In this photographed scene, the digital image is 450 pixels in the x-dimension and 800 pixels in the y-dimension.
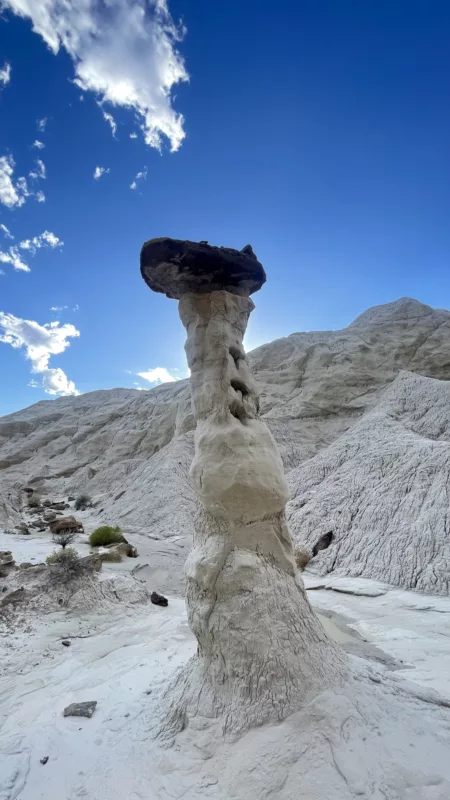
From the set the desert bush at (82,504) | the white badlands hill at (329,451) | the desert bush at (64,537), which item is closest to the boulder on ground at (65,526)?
the desert bush at (64,537)

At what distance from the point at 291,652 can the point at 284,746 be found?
0.71 metres

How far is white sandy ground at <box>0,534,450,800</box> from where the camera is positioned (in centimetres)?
276

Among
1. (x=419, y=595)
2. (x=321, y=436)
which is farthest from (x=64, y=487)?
(x=419, y=595)

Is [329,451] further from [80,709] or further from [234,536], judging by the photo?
[80,709]

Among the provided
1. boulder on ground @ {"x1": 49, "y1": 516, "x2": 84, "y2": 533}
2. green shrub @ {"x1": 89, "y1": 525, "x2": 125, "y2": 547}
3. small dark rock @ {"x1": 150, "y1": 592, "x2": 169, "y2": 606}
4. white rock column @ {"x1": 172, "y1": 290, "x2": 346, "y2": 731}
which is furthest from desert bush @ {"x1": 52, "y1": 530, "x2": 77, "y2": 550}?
white rock column @ {"x1": 172, "y1": 290, "x2": 346, "y2": 731}

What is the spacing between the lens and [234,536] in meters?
4.11

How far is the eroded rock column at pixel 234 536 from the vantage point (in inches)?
140

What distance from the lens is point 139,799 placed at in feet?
9.62

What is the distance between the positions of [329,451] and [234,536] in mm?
14883

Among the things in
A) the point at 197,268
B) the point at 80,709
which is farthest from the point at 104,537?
the point at 197,268

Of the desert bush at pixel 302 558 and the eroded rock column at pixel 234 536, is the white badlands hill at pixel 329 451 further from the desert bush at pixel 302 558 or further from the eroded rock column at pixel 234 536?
the eroded rock column at pixel 234 536

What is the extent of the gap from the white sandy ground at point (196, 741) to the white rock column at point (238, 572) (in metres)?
0.27

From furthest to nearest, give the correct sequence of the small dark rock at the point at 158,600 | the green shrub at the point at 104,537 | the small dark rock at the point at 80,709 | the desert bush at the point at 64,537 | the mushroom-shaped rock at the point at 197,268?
1. the green shrub at the point at 104,537
2. the desert bush at the point at 64,537
3. the small dark rock at the point at 158,600
4. the mushroom-shaped rock at the point at 197,268
5. the small dark rock at the point at 80,709

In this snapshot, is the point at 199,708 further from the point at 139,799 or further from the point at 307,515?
the point at 307,515
